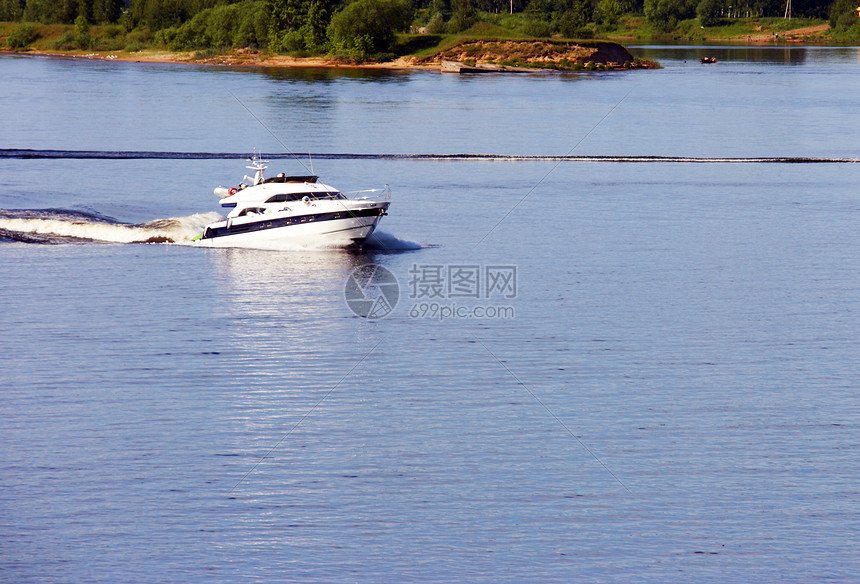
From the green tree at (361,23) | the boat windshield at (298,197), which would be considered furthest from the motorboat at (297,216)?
the green tree at (361,23)

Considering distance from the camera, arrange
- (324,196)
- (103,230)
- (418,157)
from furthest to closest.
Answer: (418,157)
(103,230)
(324,196)

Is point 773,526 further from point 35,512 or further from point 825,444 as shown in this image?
point 35,512

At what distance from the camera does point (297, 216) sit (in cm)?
5144

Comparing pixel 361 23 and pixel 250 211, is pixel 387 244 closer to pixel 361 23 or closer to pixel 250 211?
pixel 250 211

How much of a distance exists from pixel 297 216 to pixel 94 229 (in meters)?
14.0

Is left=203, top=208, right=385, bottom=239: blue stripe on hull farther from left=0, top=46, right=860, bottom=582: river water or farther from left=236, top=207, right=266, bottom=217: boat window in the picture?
left=0, top=46, right=860, bottom=582: river water

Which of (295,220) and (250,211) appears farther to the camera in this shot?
(250,211)

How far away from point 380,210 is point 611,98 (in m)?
87.9

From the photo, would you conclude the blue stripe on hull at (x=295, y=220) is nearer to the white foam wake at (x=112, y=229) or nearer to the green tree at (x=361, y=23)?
the white foam wake at (x=112, y=229)

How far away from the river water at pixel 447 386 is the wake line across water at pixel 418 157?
685 centimetres

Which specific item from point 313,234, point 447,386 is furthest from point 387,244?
point 447,386

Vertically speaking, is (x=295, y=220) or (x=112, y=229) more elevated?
(x=295, y=220)

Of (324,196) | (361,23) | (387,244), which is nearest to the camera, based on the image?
(324,196)

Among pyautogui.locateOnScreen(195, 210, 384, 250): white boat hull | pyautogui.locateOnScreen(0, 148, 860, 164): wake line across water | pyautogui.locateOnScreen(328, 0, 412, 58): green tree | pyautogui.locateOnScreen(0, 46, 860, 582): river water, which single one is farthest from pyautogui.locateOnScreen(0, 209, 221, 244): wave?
pyautogui.locateOnScreen(328, 0, 412, 58): green tree
